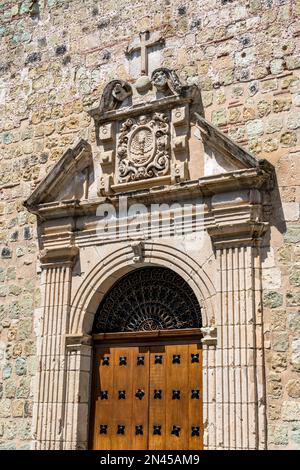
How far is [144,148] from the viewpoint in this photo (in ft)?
22.2

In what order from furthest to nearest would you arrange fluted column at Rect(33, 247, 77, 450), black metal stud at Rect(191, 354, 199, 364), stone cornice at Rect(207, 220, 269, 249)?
fluted column at Rect(33, 247, 77, 450) → black metal stud at Rect(191, 354, 199, 364) → stone cornice at Rect(207, 220, 269, 249)

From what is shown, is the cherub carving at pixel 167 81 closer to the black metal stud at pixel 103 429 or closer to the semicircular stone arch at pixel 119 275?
the semicircular stone arch at pixel 119 275

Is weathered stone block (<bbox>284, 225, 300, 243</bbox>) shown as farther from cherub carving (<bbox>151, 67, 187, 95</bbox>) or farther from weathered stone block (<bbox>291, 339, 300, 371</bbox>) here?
cherub carving (<bbox>151, 67, 187, 95</bbox>)

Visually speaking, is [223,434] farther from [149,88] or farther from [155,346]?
[149,88]

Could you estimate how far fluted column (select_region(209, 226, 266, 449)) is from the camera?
5.55 m

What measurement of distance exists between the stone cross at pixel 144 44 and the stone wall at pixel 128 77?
0.09 m

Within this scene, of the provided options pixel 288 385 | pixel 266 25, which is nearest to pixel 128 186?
pixel 266 25

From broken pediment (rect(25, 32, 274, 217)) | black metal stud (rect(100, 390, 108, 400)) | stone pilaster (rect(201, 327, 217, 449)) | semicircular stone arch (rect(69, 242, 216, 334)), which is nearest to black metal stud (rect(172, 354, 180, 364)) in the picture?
stone pilaster (rect(201, 327, 217, 449))

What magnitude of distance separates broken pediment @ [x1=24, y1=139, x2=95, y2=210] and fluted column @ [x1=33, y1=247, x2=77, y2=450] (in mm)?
609

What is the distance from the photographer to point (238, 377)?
568cm

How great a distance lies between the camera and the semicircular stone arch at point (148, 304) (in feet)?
21.1

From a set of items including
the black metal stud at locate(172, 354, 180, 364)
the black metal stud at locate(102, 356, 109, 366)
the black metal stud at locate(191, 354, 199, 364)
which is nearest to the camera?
the black metal stud at locate(191, 354, 199, 364)

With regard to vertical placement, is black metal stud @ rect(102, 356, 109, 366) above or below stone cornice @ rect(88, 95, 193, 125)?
below
